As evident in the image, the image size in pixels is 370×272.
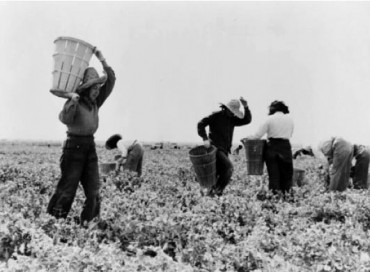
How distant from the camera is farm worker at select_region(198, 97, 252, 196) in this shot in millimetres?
7098

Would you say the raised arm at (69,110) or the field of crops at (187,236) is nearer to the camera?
the field of crops at (187,236)

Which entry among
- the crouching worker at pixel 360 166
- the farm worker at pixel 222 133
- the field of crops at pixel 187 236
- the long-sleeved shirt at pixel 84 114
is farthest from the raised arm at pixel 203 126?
the crouching worker at pixel 360 166

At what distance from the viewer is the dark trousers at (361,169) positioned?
901 centimetres

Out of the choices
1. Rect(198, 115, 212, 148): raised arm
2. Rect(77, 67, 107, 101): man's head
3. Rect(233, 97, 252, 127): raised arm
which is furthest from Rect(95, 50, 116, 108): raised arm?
Rect(233, 97, 252, 127): raised arm

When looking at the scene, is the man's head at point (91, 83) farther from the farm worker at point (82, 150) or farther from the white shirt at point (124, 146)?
the white shirt at point (124, 146)

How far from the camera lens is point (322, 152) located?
839 cm

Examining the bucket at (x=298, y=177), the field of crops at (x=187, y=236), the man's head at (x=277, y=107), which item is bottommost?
the field of crops at (x=187, y=236)

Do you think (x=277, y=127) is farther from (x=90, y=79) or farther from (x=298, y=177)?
(x=90, y=79)

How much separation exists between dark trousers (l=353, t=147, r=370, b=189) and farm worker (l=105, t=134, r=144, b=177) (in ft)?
12.5

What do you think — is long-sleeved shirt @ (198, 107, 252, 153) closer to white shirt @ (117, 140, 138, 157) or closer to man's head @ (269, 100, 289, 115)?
man's head @ (269, 100, 289, 115)

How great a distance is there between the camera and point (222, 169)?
7.12 metres

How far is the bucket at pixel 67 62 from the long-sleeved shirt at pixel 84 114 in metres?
0.17

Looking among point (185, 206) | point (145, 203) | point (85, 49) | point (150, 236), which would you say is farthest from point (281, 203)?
point (85, 49)

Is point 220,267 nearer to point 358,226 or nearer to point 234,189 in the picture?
point 358,226
